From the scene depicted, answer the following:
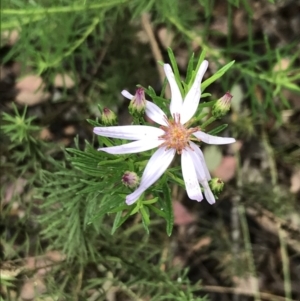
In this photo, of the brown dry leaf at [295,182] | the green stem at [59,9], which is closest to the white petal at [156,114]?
the green stem at [59,9]

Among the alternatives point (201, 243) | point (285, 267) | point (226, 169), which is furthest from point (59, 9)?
point (285, 267)

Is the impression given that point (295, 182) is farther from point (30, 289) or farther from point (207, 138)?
point (207, 138)

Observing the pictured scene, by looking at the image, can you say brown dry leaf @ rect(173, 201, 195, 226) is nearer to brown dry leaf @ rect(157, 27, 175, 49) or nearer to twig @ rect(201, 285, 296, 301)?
twig @ rect(201, 285, 296, 301)

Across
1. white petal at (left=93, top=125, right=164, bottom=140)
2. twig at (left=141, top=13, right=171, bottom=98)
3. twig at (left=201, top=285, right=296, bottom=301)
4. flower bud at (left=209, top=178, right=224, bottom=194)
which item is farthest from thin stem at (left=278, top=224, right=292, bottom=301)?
white petal at (left=93, top=125, right=164, bottom=140)

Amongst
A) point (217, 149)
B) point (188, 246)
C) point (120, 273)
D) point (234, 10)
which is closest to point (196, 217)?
point (188, 246)

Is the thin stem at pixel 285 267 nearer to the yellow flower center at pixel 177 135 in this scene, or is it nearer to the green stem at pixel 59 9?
the green stem at pixel 59 9

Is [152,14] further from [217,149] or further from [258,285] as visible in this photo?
[258,285]
